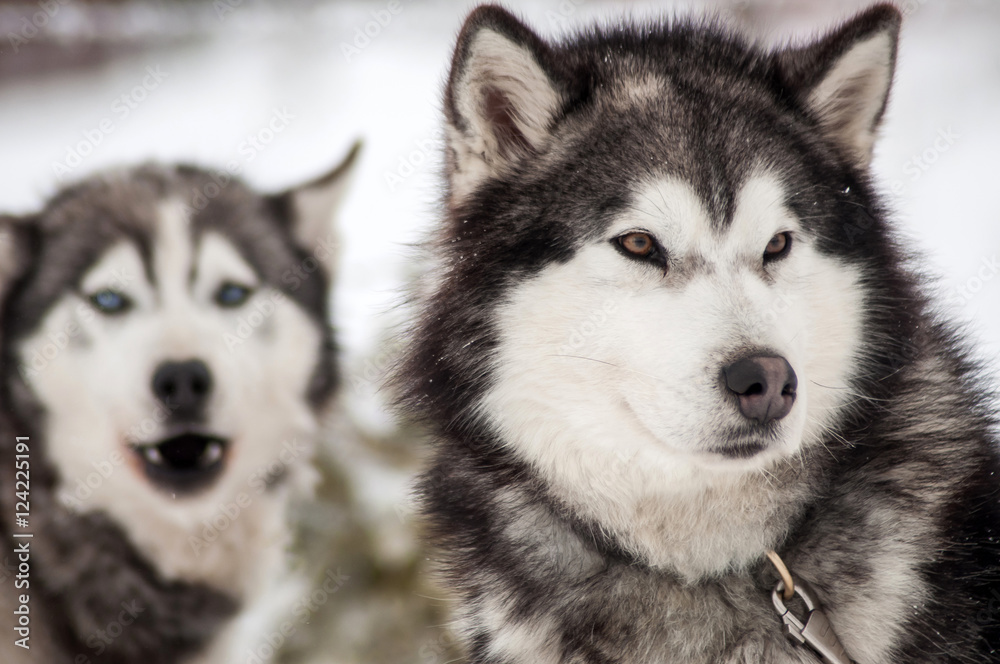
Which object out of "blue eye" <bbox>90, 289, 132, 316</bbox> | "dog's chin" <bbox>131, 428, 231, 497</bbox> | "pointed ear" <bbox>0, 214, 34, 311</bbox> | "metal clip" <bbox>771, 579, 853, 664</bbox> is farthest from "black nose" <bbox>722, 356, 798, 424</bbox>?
"pointed ear" <bbox>0, 214, 34, 311</bbox>

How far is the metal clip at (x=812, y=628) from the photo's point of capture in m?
1.59

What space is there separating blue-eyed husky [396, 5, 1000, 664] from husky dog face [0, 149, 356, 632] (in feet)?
5.19

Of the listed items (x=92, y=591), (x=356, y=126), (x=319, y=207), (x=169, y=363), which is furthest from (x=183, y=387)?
(x=356, y=126)

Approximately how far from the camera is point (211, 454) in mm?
3320

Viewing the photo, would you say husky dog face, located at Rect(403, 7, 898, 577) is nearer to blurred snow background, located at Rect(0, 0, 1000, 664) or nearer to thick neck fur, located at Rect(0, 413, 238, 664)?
blurred snow background, located at Rect(0, 0, 1000, 664)

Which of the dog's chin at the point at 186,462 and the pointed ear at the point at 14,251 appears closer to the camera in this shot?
the pointed ear at the point at 14,251

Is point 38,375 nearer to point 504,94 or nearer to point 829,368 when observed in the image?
point 504,94

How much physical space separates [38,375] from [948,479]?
10.7 feet

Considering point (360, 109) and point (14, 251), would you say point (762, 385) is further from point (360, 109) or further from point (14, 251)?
point (360, 109)

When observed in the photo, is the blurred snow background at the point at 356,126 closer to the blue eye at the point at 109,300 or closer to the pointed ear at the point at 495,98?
the blue eye at the point at 109,300

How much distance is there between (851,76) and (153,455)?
299 centimetres

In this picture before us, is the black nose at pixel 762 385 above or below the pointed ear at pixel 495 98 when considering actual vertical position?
below

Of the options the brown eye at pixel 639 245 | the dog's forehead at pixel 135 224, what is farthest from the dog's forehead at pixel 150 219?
the brown eye at pixel 639 245

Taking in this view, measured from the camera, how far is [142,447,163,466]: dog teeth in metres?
3.19
